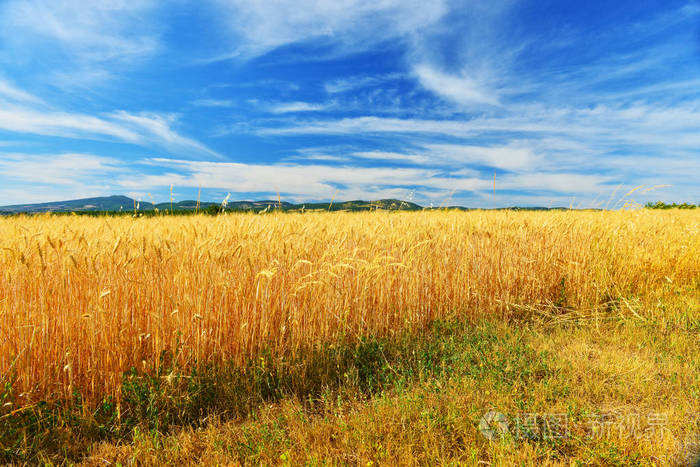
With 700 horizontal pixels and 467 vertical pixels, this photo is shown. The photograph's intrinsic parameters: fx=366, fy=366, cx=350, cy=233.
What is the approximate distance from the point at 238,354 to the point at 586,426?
2433 mm

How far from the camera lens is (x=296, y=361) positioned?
9.77 ft

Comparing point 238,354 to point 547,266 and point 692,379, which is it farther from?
point 547,266

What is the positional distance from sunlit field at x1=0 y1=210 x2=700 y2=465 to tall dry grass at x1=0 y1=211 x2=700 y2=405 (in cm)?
2

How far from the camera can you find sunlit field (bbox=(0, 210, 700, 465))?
220 centimetres

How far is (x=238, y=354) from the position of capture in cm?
288

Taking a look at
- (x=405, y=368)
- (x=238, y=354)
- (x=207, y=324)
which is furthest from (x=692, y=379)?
(x=207, y=324)

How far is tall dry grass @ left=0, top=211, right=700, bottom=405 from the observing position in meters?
2.66

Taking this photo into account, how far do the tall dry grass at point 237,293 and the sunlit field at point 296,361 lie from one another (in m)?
0.02

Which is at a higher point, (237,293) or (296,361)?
(237,293)

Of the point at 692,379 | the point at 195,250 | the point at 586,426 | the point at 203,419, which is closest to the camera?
the point at 586,426

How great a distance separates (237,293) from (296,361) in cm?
74

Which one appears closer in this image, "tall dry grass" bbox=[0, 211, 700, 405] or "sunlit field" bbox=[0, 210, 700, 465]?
"sunlit field" bbox=[0, 210, 700, 465]

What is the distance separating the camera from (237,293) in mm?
3057

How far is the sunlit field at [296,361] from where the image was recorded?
2203 millimetres
